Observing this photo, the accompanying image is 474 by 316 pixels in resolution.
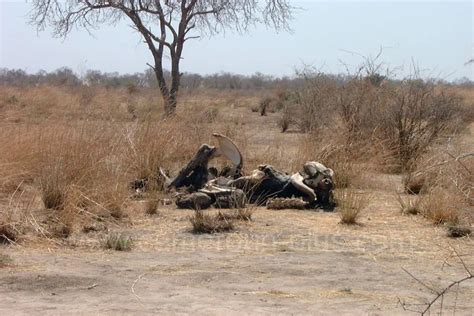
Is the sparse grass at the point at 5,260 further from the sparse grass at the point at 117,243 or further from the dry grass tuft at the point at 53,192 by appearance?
the dry grass tuft at the point at 53,192

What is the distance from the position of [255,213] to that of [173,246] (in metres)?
2.22

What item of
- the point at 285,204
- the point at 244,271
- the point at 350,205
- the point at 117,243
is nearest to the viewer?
the point at 244,271

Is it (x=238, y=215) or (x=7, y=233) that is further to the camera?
(x=238, y=215)

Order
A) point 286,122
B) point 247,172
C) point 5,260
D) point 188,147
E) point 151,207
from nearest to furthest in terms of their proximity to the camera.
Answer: point 5,260 < point 151,207 < point 247,172 < point 188,147 < point 286,122

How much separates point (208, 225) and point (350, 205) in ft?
6.62

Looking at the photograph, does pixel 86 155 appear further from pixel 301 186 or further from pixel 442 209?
pixel 442 209

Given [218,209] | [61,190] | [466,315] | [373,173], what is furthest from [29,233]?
[373,173]

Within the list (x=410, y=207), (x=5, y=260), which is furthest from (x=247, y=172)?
(x=5, y=260)

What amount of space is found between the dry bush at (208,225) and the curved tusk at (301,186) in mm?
2135

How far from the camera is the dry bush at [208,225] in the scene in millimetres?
8406

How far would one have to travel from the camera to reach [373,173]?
12953mm

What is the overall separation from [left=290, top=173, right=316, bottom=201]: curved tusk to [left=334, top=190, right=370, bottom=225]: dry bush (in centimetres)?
40

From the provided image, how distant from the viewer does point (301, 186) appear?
34.4ft

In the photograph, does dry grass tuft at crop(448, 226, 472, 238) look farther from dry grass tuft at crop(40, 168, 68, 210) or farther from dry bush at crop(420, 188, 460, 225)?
dry grass tuft at crop(40, 168, 68, 210)
